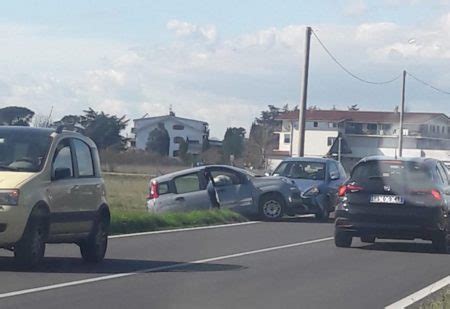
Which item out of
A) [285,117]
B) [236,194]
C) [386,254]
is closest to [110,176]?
[285,117]

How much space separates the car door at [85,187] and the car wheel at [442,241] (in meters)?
6.23

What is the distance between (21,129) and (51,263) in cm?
181

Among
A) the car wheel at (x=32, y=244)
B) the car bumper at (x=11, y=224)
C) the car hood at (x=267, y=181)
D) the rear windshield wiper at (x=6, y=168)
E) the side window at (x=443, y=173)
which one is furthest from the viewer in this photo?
the car hood at (x=267, y=181)

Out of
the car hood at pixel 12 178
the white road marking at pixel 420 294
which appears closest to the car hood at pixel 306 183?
the white road marking at pixel 420 294

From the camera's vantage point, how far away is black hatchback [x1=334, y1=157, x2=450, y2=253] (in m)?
19.2

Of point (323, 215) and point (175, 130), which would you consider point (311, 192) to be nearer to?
point (323, 215)

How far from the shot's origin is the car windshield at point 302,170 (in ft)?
98.0

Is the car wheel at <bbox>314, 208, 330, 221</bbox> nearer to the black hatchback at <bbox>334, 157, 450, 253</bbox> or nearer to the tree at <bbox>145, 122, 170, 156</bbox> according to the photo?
the black hatchback at <bbox>334, 157, 450, 253</bbox>

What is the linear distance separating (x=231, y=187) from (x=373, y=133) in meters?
13.5

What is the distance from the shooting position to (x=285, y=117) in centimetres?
6016

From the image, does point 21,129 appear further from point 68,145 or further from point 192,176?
point 192,176

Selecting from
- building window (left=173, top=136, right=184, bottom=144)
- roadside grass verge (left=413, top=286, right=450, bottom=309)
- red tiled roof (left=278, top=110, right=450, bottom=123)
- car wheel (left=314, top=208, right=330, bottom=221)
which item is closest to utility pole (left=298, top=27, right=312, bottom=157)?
red tiled roof (left=278, top=110, right=450, bottom=123)

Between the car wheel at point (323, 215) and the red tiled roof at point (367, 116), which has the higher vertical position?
the red tiled roof at point (367, 116)

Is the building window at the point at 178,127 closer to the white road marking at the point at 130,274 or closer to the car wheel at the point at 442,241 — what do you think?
the white road marking at the point at 130,274
